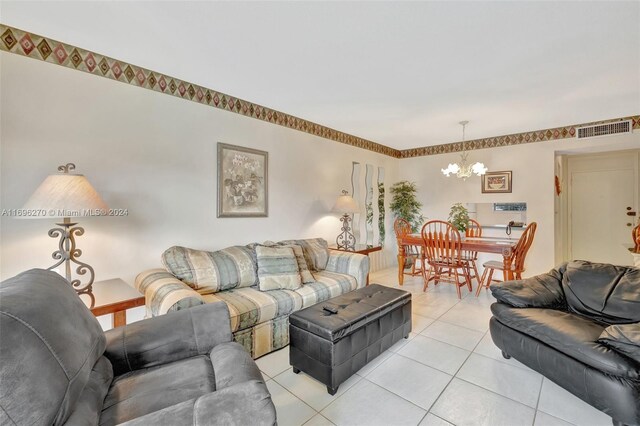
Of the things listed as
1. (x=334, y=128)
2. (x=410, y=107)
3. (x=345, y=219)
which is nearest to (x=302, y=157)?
(x=334, y=128)

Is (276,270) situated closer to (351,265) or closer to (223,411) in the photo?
(351,265)

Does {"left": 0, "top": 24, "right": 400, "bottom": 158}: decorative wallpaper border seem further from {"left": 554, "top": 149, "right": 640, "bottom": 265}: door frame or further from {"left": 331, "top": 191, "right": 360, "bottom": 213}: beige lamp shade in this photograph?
{"left": 554, "top": 149, "right": 640, "bottom": 265}: door frame

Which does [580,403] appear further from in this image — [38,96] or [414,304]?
[38,96]

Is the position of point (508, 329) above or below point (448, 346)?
above

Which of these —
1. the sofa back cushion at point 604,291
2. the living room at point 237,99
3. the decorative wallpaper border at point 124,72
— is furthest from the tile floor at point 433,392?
the decorative wallpaper border at point 124,72

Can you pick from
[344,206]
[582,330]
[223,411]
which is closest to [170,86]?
[344,206]

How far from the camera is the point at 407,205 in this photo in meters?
5.39

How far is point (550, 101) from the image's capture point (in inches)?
122

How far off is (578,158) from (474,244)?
3404 millimetres

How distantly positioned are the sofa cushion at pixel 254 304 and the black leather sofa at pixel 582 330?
1.64 m

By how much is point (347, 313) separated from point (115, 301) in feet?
4.88

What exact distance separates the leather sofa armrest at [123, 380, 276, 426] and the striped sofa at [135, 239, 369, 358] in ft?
3.16

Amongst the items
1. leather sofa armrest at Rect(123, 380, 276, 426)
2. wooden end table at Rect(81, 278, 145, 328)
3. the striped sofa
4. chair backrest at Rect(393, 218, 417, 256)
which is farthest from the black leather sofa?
wooden end table at Rect(81, 278, 145, 328)

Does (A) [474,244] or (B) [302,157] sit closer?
(A) [474,244]
